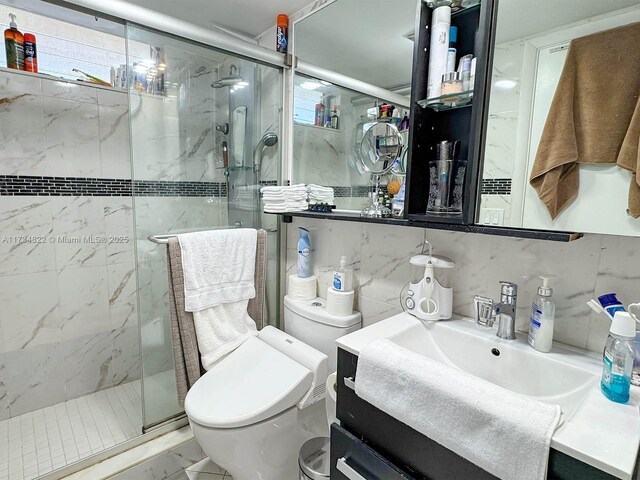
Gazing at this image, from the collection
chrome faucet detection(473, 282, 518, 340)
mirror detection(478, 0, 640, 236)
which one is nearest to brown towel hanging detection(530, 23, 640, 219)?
mirror detection(478, 0, 640, 236)

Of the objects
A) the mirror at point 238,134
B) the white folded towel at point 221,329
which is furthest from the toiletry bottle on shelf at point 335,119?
the white folded towel at point 221,329

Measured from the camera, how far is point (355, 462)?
0.88 meters

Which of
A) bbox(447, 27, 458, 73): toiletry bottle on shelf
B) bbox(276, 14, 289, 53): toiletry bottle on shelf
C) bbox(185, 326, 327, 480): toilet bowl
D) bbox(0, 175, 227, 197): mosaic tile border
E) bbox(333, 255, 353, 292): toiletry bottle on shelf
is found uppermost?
bbox(276, 14, 289, 53): toiletry bottle on shelf

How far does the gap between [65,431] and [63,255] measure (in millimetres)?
911

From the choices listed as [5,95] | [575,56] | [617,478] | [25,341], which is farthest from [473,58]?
[25,341]

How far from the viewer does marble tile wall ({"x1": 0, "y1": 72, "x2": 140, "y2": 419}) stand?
1.73 m

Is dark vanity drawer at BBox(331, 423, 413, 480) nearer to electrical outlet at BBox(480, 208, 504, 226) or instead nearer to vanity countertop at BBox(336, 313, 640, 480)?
vanity countertop at BBox(336, 313, 640, 480)

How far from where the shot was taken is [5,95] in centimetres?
164

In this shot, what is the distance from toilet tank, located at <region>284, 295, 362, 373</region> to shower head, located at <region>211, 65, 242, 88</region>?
1092 mm

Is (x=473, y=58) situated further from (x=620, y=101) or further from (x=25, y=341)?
(x=25, y=341)

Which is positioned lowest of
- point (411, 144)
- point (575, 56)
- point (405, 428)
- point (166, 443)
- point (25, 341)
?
point (166, 443)

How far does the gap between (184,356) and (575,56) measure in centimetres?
167

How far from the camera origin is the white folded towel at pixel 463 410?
1.88 feet

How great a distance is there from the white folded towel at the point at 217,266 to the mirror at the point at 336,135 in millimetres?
462
